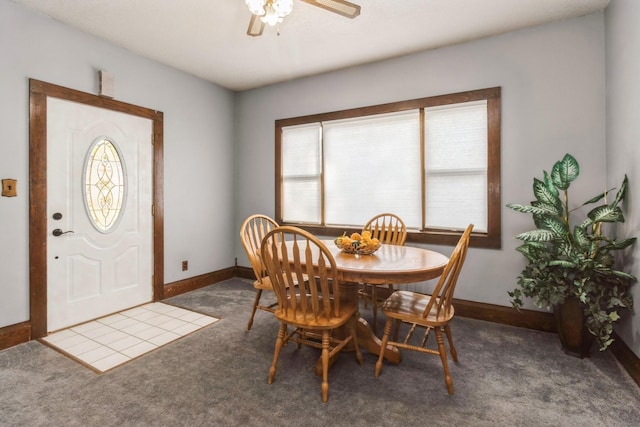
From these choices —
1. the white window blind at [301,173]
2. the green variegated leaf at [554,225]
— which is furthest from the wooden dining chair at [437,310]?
the white window blind at [301,173]

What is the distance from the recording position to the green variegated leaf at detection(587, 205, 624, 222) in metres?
2.08

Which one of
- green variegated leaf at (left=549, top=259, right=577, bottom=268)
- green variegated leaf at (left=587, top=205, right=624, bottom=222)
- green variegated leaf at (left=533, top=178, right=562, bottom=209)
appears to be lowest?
green variegated leaf at (left=549, top=259, right=577, bottom=268)

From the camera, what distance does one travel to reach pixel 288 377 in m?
2.03

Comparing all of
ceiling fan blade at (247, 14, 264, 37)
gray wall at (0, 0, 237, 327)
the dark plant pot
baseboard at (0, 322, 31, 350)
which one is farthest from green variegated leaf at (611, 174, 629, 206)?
baseboard at (0, 322, 31, 350)

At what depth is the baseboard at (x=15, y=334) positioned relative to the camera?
2410mm

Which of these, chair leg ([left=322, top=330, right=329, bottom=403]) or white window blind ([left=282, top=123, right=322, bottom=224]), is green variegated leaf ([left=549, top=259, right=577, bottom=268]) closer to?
chair leg ([left=322, top=330, right=329, bottom=403])

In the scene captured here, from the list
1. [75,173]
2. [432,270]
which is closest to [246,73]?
[75,173]

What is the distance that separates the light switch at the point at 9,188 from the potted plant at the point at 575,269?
3938 millimetres

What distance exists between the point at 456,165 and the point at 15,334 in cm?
407

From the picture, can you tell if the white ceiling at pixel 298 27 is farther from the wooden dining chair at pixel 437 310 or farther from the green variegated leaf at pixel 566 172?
the wooden dining chair at pixel 437 310

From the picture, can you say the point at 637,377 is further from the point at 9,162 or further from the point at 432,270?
the point at 9,162

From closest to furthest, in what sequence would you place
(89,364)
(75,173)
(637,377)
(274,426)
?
1. (274,426)
2. (637,377)
3. (89,364)
4. (75,173)

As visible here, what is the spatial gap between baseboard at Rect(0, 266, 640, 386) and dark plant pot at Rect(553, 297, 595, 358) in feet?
0.66

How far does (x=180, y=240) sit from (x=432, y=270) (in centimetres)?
311
